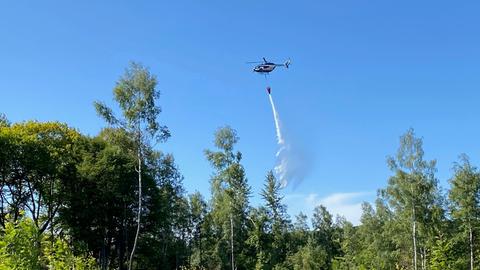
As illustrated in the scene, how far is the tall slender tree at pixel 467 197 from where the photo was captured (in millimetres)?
47656

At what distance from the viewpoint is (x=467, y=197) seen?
156ft

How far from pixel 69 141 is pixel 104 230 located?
9.31 metres

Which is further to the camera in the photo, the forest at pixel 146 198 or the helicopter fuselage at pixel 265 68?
the forest at pixel 146 198

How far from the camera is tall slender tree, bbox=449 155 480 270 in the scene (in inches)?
1876

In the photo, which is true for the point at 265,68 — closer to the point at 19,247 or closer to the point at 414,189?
the point at 19,247

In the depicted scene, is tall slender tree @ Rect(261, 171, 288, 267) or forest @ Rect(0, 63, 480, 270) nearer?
forest @ Rect(0, 63, 480, 270)

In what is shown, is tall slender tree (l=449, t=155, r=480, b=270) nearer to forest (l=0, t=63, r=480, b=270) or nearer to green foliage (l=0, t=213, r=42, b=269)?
forest (l=0, t=63, r=480, b=270)

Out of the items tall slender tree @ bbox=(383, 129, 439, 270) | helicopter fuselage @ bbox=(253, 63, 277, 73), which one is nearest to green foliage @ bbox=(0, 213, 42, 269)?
helicopter fuselage @ bbox=(253, 63, 277, 73)

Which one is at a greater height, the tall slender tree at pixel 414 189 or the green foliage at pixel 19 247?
the tall slender tree at pixel 414 189

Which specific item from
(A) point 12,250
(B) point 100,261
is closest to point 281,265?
(B) point 100,261

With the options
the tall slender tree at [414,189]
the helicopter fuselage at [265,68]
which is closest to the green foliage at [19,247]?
the helicopter fuselage at [265,68]

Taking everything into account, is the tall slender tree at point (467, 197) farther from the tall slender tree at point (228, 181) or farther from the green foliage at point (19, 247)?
the green foliage at point (19, 247)

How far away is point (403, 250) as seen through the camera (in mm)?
62031

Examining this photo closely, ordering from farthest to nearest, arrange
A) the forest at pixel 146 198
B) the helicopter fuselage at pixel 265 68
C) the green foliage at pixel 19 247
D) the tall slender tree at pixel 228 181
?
the tall slender tree at pixel 228 181 < the forest at pixel 146 198 < the helicopter fuselage at pixel 265 68 < the green foliage at pixel 19 247
